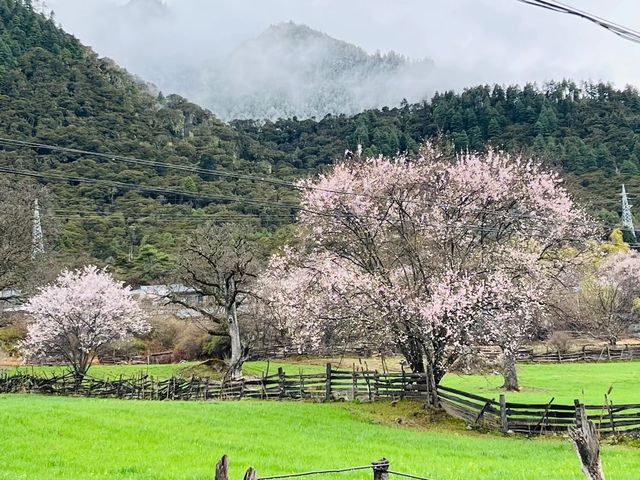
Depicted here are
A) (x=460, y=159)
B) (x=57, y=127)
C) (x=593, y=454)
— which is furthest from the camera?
(x=57, y=127)

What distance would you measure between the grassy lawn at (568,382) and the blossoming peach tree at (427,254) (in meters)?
4.48

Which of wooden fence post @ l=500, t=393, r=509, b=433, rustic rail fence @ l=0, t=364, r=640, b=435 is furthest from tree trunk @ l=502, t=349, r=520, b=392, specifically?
wooden fence post @ l=500, t=393, r=509, b=433

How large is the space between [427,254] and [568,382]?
16.4 metres

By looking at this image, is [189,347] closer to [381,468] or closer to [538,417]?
[538,417]

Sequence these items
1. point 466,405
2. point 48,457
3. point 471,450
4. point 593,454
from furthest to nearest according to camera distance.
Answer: point 466,405 < point 471,450 < point 48,457 < point 593,454

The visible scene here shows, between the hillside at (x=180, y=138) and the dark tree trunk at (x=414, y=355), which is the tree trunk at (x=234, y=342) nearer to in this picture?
the dark tree trunk at (x=414, y=355)

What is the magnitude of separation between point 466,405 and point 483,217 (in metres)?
7.24

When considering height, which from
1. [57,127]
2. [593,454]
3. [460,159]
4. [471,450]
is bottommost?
[471,450]

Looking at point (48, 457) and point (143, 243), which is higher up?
point (143, 243)

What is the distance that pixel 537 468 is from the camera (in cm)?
1259

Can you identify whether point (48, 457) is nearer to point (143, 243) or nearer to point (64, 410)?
point (64, 410)

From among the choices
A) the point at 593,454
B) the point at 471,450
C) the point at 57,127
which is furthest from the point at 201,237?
the point at 57,127

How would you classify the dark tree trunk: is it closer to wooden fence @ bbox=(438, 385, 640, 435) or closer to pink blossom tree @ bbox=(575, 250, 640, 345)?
wooden fence @ bbox=(438, 385, 640, 435)

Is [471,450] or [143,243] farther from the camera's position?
[143,243]
